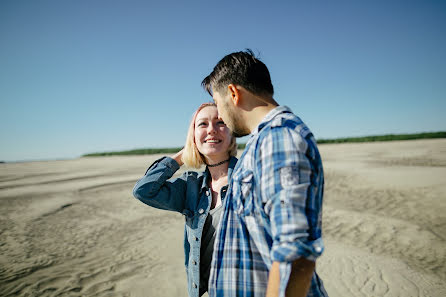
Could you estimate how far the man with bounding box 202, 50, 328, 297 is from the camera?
956 millimetres

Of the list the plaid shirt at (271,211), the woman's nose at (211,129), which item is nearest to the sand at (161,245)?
the woman's nose at (211,129)

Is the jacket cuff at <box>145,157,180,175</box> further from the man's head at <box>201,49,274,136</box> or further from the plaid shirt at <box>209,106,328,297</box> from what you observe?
the plaid shirt at <box>209,106,328,297</box>

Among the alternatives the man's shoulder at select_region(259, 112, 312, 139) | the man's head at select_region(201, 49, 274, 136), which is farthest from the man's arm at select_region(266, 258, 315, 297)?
the man's head at select_region(201, 49, 274, 136)

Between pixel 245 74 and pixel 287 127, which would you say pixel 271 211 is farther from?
pixel 245 74

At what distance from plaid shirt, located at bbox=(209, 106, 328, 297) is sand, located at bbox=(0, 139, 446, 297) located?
359 centimetres

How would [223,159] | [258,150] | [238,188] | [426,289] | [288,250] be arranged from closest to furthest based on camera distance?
1. [288,250]
2. [258,150]
3. [238,188]
4. [223,159]
5. [426,289]

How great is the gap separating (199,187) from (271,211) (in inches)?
53.3

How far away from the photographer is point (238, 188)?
123 centimetres

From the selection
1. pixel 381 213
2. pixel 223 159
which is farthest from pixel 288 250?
pixel 381 213

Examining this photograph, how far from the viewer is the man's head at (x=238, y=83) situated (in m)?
1.40

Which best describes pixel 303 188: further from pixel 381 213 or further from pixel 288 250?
pixel 381 213

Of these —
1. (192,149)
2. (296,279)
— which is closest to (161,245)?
(192,149)

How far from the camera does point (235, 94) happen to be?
1.41 meters

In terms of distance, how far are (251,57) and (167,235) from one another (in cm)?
640
